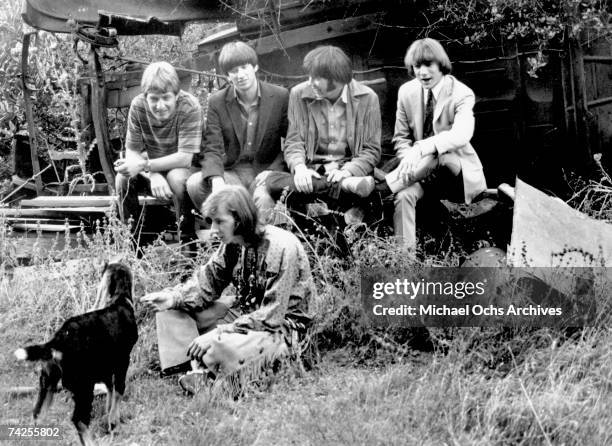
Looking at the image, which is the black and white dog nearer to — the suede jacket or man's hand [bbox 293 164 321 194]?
man's hand [bbox 293 164 321 194]

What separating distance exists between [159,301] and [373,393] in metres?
1.32

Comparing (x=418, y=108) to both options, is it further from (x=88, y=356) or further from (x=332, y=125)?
(x=88, y=356)

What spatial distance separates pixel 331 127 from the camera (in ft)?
19.1

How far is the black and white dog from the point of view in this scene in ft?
11.6

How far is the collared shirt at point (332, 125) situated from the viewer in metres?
5.81

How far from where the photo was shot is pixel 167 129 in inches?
242

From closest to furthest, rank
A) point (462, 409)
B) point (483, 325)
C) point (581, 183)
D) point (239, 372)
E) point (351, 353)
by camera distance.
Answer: point (462, 409) → point (239, 372) → point (483, 325) → point (351, 353) → point (581, 183)

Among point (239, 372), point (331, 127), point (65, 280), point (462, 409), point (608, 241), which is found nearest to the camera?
point (462, 409)

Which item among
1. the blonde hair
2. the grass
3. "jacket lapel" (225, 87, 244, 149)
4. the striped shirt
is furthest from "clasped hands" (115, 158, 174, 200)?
the grass

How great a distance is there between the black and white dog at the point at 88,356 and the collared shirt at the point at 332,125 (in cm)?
232

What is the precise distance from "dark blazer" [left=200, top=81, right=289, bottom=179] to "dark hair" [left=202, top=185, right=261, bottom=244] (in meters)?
1.95

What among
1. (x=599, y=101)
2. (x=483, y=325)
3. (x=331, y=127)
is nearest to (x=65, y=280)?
(x=331, y=127)

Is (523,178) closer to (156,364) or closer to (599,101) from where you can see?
(599,101)

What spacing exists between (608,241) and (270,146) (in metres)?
2.68
